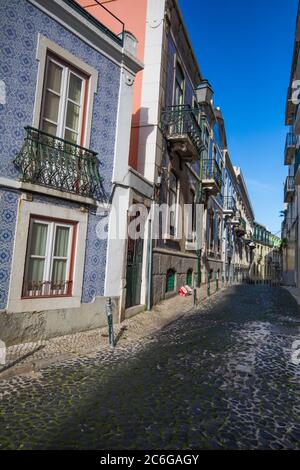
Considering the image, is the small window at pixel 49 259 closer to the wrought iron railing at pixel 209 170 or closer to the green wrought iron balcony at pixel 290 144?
the wrought iron railing at pixel 209 170

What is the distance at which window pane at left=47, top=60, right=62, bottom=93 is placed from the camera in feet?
21.7

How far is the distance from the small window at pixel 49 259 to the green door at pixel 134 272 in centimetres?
248

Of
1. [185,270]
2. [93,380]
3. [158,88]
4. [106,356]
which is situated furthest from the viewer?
[185,270]

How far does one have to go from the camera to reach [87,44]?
7320mm

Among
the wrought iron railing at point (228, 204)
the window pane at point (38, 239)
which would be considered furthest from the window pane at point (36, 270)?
the wrought iron railing at point (228, 204)

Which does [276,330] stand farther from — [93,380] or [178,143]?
[178,143]

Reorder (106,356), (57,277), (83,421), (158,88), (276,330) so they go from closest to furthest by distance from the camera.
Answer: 1. (83,421)
2. (106,356)
3. (57,277)
4. (276,330)
5. (158,88)

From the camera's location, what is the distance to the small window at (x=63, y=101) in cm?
657

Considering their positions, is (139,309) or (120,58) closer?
(120,58)

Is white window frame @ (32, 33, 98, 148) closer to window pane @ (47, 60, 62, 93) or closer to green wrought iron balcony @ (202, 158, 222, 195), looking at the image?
window pane @ (47, 60, 62, 93)
